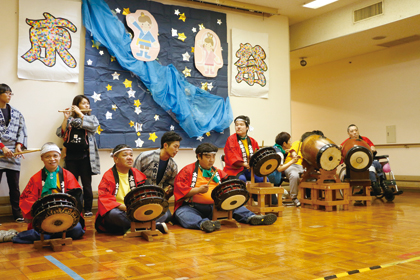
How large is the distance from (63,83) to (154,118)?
1.30m

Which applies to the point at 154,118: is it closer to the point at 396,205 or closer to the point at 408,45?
the point at 396,205

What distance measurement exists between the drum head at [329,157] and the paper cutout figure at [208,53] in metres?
2.23

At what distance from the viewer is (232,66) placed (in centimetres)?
642

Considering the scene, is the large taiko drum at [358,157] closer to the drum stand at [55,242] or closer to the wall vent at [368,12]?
the wall vent at [368,12]

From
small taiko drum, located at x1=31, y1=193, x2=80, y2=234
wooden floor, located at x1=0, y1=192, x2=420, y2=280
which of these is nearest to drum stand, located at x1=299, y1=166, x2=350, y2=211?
wooden floor, located at x1=0, y1=192, x2=420, y2=280

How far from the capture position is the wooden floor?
2.29 m

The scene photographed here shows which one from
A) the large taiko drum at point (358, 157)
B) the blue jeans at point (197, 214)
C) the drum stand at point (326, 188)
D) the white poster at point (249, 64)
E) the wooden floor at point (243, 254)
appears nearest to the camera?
the wooden floor at point (243, 254)

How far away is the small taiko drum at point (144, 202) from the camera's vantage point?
3.17m

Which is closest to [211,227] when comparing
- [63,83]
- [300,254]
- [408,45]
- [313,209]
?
[300,254]

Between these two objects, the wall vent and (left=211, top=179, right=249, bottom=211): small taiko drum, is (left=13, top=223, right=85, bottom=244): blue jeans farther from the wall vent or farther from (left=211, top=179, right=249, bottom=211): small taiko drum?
the wall vent

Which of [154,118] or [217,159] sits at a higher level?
[154,118]

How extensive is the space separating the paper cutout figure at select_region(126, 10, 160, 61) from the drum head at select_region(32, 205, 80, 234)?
10.1 feet

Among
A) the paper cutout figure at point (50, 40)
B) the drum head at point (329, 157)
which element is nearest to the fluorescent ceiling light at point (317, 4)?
the drum head at point (329, 157)

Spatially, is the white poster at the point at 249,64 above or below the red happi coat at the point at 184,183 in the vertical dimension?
above
